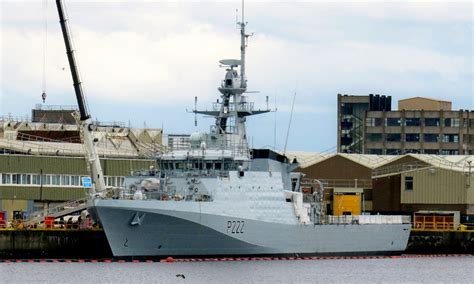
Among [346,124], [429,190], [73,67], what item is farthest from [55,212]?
[346,124]

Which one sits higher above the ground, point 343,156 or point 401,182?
point 343,156

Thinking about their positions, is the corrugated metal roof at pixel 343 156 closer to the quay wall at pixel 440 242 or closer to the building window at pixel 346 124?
the quay wall at pixel 440 242

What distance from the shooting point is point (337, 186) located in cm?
11375

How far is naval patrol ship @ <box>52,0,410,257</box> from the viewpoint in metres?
76.8

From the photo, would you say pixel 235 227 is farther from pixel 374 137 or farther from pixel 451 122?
pixel 374 137

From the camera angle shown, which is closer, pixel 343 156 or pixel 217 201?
pixel 217 201

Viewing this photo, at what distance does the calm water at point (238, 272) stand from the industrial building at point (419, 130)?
73106mm

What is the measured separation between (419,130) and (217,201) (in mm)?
82939

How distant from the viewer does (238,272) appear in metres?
72.9

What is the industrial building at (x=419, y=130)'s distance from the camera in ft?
516

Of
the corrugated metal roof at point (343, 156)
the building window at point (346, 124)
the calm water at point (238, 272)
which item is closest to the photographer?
the calm water at point (238, 272)

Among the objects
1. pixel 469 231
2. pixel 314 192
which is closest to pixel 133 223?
pixel 314 192

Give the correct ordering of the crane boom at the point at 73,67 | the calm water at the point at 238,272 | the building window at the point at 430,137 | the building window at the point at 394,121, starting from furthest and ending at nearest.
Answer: the building window at the point at 394,121, the building window at the point at 430,137, the crane boom at the point at 73,67, the calm water at the point at 238,272

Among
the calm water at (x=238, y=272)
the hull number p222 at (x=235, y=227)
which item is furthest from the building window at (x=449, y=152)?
the hull number p222 at (x=235, y=227)
